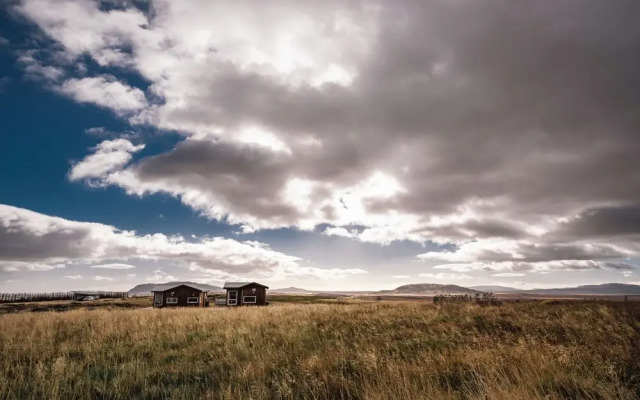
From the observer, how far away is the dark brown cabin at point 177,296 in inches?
2244

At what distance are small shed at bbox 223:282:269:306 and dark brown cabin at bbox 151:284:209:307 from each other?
5672mm

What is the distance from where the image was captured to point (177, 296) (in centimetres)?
5778

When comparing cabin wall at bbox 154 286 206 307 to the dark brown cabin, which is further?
cabin wall at bbox 154 286 206 307

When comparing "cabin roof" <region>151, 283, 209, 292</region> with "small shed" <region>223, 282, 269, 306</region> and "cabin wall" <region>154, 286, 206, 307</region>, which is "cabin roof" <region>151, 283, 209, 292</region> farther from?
"small shed" <region>223, 282, 269, 306</region>

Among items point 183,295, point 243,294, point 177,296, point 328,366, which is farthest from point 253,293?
point 328,366

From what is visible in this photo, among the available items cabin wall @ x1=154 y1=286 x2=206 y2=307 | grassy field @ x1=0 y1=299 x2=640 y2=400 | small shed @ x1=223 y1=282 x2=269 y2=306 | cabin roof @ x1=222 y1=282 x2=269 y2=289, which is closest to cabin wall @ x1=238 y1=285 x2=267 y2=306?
small shed @ x1=223 y1=282 x2=269 y2=306

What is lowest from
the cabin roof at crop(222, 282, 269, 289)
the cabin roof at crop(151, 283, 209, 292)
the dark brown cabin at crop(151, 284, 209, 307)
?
the dark brown cabin at crop(151, 284, 209, 307)

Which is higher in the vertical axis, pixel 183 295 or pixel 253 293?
pixel 253 293

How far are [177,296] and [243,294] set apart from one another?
1155 centimetres

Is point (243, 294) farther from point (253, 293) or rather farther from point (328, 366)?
point (328, 366)

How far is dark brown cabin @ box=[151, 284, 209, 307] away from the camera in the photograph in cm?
5700

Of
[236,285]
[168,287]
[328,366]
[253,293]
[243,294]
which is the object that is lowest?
[243,294]

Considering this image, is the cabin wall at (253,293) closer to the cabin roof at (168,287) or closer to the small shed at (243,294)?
the small shed at (243,294)

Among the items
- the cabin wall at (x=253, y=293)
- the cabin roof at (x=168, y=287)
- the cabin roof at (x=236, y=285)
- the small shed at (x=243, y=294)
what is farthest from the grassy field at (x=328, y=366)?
the cabin roof at (x=168, y=287)
